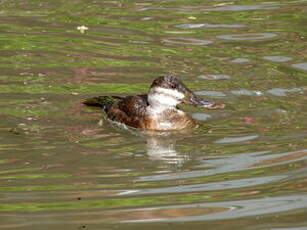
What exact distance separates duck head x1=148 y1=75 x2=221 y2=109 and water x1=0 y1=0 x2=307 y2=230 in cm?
24

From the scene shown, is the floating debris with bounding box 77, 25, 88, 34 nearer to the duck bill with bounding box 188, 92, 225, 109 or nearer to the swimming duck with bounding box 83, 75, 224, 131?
the swimming duck with bounding box 83, 75, 224, 131

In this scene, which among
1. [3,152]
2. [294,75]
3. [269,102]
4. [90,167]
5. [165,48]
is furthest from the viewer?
[165,48]

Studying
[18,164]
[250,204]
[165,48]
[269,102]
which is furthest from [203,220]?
[165,48]

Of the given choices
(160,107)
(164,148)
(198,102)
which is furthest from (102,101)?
(164,148)

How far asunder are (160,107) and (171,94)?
0.62 ft

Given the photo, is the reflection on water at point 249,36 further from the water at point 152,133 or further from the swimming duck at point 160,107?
the swimming duck at point 160,107

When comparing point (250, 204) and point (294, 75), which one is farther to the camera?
point (294, 75)

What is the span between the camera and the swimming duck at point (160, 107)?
9531 millimetres

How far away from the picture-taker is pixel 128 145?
8.73m

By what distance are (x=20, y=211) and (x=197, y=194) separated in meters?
1.38

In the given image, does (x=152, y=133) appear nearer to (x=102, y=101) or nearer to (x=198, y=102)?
(x=198, y=102)

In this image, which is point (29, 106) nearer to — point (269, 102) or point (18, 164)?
point (18, 164)

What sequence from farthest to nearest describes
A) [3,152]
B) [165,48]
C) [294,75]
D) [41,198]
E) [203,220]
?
[165,48], [294,75], [3,152], [41,198], [203,220]

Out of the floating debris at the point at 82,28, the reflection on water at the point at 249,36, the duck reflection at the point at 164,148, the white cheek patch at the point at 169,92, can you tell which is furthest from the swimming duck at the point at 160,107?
the floating debris at the point at 82,28
